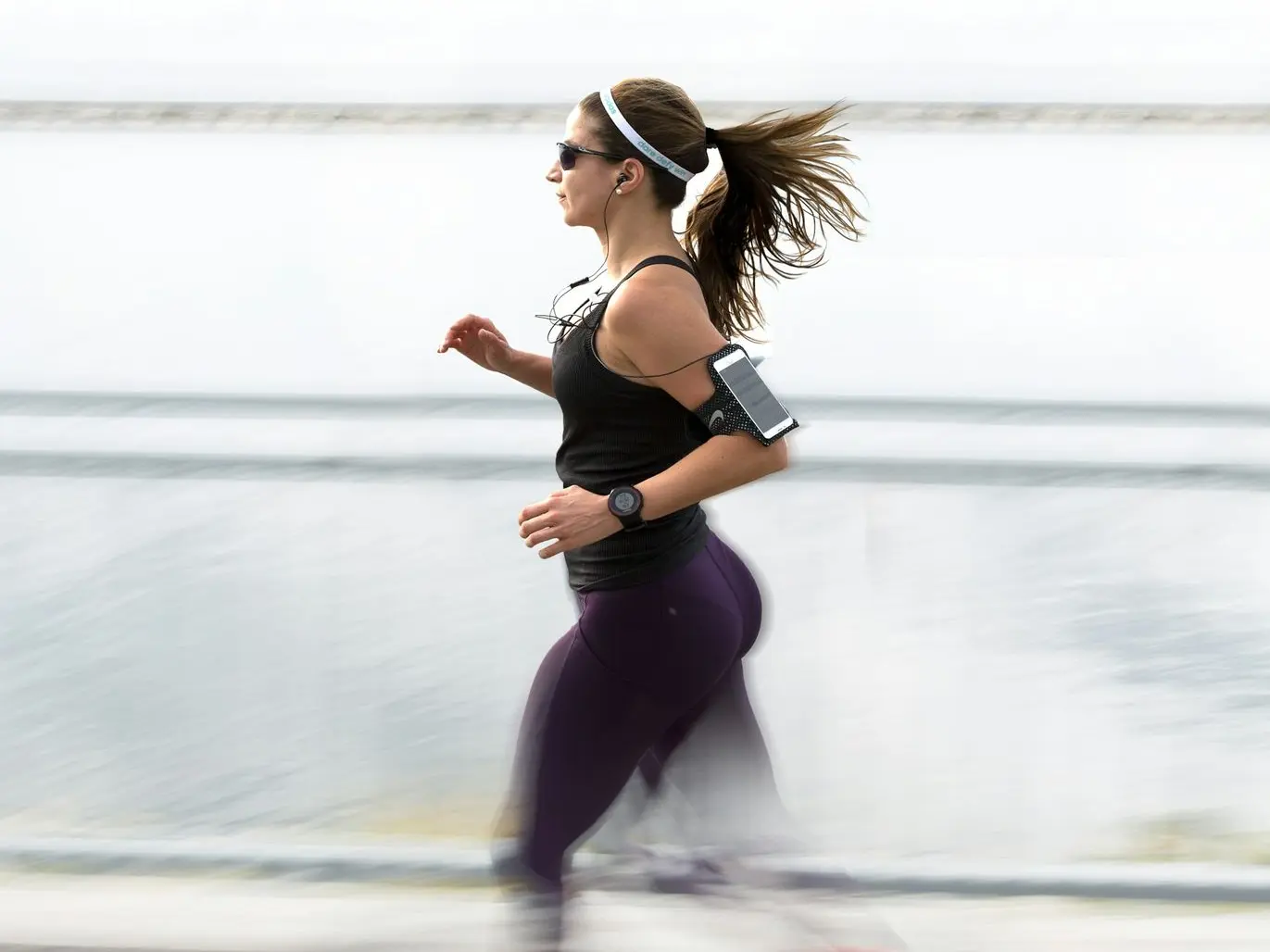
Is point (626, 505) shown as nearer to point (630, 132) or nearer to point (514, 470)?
point (630, 132)

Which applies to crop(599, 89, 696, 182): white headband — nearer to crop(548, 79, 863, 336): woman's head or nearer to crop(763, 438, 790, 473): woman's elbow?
crop(548, 79, 863, 336): woman's head

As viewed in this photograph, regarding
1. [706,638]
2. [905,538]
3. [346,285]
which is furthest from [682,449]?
[346,285]

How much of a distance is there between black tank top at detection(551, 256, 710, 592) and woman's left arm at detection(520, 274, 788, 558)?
0.15 feet

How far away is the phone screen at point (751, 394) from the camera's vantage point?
1701 millimetres

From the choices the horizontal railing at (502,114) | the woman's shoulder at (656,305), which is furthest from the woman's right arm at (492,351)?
the horizontal railing at (502,114)

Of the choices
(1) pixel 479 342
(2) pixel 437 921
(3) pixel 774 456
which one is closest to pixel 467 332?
(1) pixel 479 342

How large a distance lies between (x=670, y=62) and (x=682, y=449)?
3.38ft

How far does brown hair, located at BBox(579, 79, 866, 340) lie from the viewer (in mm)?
1803

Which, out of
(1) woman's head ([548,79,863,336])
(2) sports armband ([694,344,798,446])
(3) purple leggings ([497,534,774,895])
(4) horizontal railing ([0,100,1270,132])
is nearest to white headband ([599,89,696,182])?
(1) woman's head ([548,79,863,336])

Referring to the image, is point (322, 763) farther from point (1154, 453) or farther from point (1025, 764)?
point (1154, 453)

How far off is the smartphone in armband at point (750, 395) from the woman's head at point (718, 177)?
0.84 ft

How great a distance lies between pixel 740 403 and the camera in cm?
170

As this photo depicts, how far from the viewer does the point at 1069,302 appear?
98.8 inches

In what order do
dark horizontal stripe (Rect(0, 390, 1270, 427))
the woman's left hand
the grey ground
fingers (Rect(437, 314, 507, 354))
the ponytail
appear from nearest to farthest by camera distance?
1. the woman's left hand
2. the ponytail
3. fingers (Rect(437, 314, 507, 354))
4. the grey ground
5. dark horizontal stripe (Rect(0, 390, 1270, 427))
